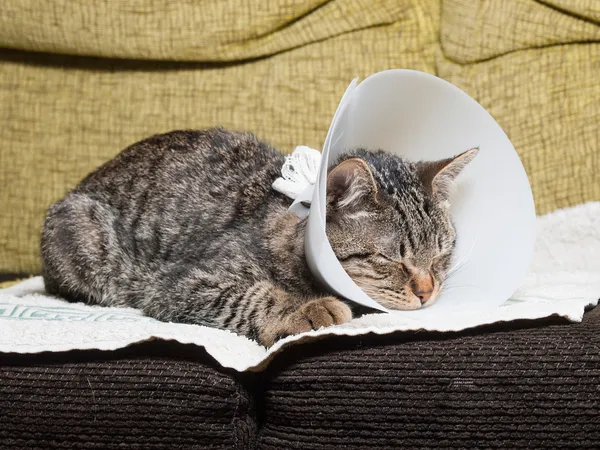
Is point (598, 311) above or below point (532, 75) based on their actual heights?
below

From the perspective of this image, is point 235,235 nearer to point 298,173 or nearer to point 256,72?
point 298,173

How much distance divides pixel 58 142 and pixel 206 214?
0.97 metres

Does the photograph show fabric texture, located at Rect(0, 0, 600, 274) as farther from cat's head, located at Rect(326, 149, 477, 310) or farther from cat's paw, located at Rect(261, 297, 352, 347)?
cat's paw, located at Rect(261, 297, 352, 347)

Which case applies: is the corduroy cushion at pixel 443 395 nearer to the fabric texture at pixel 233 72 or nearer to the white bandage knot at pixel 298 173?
the white bandage knot at pixel 298 173

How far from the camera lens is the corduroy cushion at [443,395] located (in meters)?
1.18

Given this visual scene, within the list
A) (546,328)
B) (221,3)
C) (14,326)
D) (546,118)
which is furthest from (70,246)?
(546,118)

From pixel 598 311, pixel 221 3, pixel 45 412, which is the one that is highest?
pixel 221 3

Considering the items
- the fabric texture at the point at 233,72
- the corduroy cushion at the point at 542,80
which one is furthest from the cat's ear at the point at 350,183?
the corduroy cushion at the point at 542,80

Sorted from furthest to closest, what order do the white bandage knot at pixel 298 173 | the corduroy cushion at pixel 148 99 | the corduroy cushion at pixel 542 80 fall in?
the corduroy cushion at pixel 148 99, the corduroy cushion at pixel 542 80, the white bandage knot at pixel 298 173

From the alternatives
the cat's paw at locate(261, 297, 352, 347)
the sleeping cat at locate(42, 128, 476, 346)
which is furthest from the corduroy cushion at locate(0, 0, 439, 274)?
the cat's paw at locate(261, 297, 352, 347)

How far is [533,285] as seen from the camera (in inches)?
73.3

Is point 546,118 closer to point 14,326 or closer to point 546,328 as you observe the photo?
point 546,328

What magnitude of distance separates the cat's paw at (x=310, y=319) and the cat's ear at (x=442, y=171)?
1.28 ft

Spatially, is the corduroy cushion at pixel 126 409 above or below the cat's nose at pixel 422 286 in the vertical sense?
below
